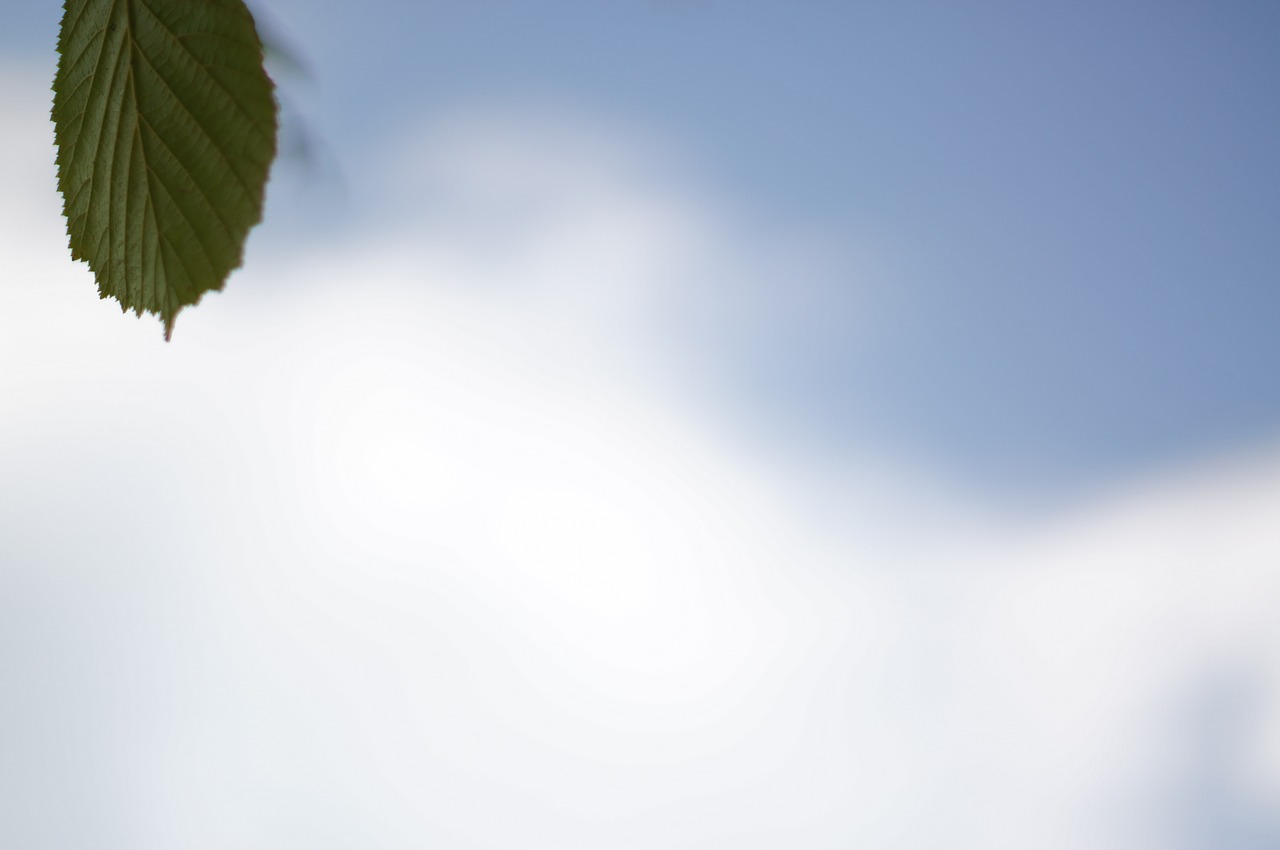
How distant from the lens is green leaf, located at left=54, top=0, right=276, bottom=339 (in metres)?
0.09

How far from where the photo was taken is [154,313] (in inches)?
3.8

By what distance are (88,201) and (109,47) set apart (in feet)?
0.06

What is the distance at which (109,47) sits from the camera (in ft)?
0.30

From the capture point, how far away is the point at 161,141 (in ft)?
0.32

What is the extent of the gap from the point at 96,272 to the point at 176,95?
2 centimetres

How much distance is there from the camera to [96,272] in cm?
10

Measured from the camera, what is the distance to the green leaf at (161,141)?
9 cm

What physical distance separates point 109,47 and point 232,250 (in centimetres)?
3

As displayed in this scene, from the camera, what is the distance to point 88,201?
0.33ft

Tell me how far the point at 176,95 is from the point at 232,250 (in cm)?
2

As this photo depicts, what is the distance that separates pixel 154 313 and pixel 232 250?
0.01 meters

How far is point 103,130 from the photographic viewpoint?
0.10 m

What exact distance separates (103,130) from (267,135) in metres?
0.03

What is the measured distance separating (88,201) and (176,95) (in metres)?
0.02
